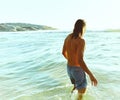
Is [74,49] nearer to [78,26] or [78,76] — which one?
[78,26]

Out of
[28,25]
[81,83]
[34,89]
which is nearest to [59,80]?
[34,89]

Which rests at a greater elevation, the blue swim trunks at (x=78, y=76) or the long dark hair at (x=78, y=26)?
the long dark hair at (x=78, y=26)

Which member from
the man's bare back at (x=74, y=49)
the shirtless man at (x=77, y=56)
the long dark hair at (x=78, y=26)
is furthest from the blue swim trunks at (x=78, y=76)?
the long dark hair at (x=78, y=26)

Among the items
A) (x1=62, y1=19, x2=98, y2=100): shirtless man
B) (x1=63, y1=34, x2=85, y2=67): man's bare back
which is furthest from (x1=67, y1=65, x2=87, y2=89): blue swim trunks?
(x1=63, y1=34, x2=85, y2=67): man's bare back

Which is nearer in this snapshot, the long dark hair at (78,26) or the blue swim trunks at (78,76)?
the long dark hair at (78,26)

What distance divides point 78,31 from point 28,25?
166234mm

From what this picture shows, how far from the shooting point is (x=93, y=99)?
10.5m

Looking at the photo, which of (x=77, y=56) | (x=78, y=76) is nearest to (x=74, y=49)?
(x=77, y=56)

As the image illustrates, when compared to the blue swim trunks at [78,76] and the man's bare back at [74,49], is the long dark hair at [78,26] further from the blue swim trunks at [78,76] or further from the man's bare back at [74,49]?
the blue swim trunks at [78,76]

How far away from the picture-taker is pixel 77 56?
8.23m

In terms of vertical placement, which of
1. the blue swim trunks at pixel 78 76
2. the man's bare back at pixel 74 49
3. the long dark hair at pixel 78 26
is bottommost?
the blue swim trunks at pixel 78 76

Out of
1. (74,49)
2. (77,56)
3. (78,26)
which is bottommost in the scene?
(77,56)

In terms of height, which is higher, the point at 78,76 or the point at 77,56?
the point at 77,56

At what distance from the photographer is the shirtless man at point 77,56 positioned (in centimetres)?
816
